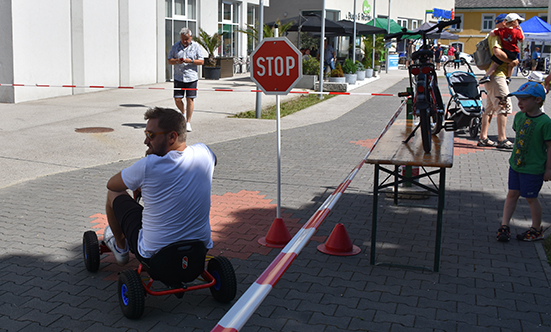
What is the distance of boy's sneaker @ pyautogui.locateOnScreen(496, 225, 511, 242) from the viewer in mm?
5398

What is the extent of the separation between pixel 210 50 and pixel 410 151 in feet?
68.9

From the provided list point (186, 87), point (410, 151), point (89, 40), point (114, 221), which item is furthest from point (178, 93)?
point (89, 40)

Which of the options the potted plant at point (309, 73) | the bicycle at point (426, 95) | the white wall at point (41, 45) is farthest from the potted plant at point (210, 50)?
the bicycle at point (426, 95)

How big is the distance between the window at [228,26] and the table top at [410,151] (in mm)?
22977

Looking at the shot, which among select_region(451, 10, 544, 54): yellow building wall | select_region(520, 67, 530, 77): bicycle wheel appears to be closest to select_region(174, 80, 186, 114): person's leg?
select_region(520, 67, 530, 77): bicycle wheel

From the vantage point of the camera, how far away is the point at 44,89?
16500mm

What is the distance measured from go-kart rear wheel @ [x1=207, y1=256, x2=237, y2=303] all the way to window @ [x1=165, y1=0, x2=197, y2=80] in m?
20.4

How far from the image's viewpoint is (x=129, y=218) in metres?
4.10

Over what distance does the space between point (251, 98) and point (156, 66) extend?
602 centimetres

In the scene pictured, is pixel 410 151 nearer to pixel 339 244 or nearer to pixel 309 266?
pixel 339 244

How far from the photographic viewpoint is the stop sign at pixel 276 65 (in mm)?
5508

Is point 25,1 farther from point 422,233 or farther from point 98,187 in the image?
point 422,233

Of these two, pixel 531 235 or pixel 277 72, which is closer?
pixel 531 235

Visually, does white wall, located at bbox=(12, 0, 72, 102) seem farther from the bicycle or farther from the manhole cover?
the bicycle
